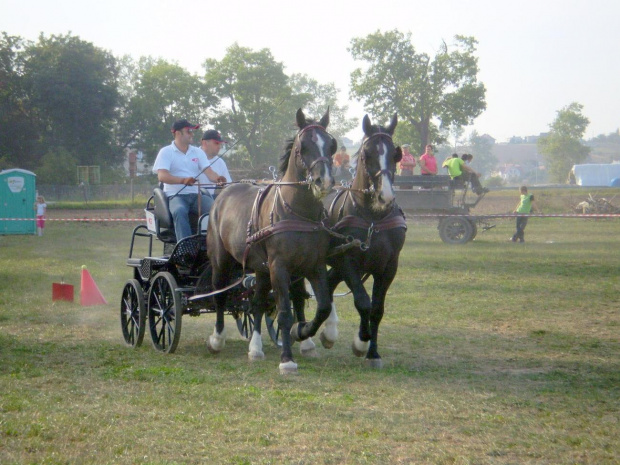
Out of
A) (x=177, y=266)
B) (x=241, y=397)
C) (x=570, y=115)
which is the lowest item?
(x=241, y=397)

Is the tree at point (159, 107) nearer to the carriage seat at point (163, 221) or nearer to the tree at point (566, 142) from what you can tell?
the tree at point (566, 142)

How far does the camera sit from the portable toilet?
29.0 m

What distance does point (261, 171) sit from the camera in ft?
106

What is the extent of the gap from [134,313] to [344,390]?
3.27m

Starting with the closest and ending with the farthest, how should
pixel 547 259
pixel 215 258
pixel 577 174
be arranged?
pixel 215 258, pixel 547 259, pixel 577 174

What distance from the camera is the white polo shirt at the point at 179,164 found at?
28.7ft

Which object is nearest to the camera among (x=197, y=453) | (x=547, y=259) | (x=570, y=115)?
(x=197, y=453)

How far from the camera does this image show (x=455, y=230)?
22719 millimetres

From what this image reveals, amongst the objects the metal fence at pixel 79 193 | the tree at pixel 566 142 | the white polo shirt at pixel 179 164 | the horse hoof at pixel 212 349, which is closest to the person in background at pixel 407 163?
the white polo shirt at pixel 179 164

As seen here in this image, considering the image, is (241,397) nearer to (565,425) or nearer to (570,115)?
(565,425)

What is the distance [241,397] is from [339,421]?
0.99 metres

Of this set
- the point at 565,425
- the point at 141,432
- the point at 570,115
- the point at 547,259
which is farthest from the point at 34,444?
the point at 570,115

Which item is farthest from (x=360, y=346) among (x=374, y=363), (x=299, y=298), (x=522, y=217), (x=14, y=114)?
(x=14, y=114)

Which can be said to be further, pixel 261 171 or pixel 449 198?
pixel 261 171
